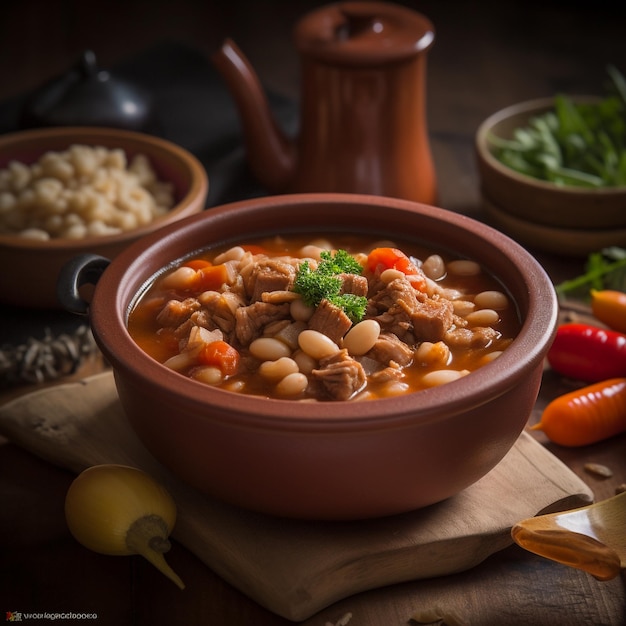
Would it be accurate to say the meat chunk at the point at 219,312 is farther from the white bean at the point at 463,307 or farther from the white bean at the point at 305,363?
the white bean at the point at 463,307

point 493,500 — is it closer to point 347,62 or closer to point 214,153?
point 347,62

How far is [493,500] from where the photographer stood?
9.00 feet

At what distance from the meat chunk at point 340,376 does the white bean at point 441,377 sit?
17 centimetres

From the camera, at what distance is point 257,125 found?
4.41m

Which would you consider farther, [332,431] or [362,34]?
[362,34]

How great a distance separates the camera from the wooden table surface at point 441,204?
8.39 feet

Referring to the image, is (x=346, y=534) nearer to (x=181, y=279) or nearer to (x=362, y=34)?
(x=181, y=279)

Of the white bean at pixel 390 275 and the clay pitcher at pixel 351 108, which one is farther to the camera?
the clay pitcher at pixel 351 108

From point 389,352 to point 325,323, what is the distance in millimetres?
193

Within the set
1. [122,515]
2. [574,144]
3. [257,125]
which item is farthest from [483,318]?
[574,144]

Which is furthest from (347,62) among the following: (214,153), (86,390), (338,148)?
(86,390)

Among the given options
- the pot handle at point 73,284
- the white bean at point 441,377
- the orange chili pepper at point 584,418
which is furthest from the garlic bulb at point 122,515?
the orange chili pepper at point 584,418

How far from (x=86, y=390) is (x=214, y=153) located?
6.49 ft

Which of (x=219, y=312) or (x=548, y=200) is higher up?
(x=219, y=312)
